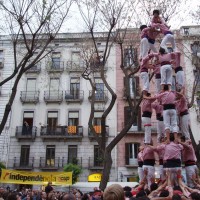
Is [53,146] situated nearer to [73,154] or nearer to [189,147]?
[73,154]

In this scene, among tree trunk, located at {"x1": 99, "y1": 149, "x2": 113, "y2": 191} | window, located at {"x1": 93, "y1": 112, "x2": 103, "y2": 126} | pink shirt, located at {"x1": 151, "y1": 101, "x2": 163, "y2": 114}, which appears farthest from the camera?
window, located at {"x1": 93, "y1": 112, "x2": 103, "y2": 126}

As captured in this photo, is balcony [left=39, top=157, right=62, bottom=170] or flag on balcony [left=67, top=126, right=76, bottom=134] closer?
balcony [left=39, top=157, right=62, bottom=170]

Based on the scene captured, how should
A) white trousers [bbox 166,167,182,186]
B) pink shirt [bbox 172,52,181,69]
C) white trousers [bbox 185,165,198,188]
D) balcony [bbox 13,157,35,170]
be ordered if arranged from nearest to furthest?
white trousers [bbox 166,167,182,186] < white trousers [bbox 185,165,198,188] < pink shirt [bbox 172,52,181,69] < balcony [bbox 13,157,35,170]

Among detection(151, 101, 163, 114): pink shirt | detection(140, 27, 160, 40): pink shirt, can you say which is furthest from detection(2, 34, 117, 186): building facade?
detection(151, 101, 163, 114): pink shirt

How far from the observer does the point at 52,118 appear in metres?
33.8

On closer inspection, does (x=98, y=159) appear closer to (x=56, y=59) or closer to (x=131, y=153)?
(x=131, y=153)

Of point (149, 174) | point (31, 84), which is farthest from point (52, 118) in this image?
point (149, 174)

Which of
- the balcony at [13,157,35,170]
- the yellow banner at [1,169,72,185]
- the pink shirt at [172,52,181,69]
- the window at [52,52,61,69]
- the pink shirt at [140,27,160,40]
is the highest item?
the window at [52,52,61,69]

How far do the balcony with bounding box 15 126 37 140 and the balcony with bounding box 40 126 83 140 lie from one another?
3.13ft

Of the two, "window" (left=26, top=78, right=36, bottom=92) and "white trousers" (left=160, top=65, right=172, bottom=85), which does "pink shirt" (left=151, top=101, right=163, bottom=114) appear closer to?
"white trousers" (left=160, top=65, right=172, bottom=85)

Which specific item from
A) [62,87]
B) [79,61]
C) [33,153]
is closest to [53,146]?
[33,153]

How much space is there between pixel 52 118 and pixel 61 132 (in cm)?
219

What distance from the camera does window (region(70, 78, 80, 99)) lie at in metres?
34.4

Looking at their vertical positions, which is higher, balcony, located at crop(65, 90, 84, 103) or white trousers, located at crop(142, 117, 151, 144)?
balcony, located at crop(65, 90, 84, 103)
